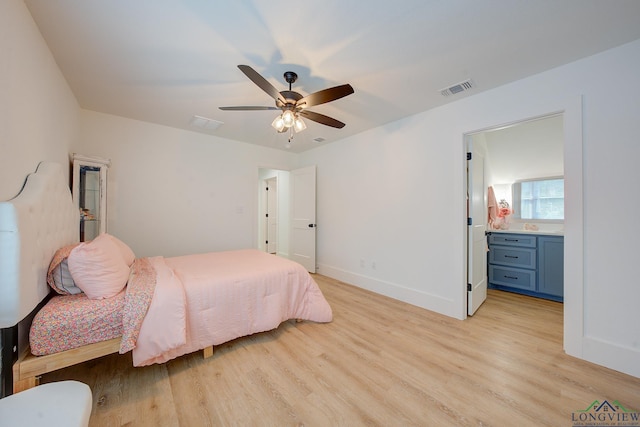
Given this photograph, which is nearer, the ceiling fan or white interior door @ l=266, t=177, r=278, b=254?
the ceiling fan

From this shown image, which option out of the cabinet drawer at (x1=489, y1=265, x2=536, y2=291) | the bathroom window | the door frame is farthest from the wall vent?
the bathroom window

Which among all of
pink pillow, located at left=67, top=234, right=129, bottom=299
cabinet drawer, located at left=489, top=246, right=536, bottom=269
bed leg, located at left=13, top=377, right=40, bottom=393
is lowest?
bed leg, located at left=13, top=377, right=40, bottom=393

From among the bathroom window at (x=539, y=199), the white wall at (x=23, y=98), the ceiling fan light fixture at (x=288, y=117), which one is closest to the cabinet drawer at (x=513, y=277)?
the bathroom window at (x=539, y=199)

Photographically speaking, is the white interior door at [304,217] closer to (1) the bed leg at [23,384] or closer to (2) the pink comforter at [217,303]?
(2) the pink comforter at [217,303]

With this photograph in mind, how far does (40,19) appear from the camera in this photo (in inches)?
61.6

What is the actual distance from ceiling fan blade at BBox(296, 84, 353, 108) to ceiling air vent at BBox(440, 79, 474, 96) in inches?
51.2

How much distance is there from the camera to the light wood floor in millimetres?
1398

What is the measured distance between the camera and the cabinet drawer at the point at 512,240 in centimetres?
333

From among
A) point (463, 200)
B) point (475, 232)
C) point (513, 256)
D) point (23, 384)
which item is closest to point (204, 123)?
point (23, 384)

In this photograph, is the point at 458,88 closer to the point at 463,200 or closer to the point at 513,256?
the point at 463,200

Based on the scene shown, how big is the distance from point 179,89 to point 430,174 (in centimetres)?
296

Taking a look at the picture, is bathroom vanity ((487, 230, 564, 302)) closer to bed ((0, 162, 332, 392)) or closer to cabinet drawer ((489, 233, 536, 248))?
cabinet drawer ((489, 233, 536, 248))

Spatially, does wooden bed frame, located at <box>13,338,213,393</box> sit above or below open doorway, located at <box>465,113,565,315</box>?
below

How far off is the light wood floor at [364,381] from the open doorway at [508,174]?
81cm
